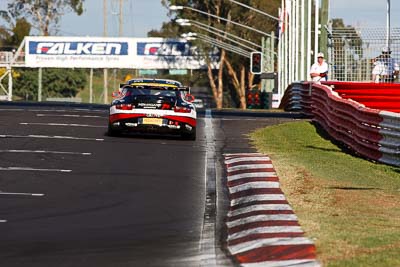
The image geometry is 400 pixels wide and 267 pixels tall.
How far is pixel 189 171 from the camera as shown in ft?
57.5

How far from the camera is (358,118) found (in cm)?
2092

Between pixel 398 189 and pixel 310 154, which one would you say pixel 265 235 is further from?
pixel 310 154

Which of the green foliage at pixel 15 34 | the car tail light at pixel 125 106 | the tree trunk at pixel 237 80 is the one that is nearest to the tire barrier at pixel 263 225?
the car tail light at pixel 125 106

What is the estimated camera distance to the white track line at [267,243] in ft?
32.2

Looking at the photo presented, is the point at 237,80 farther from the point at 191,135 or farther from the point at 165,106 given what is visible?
the point at 191,135

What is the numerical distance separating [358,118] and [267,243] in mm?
11210

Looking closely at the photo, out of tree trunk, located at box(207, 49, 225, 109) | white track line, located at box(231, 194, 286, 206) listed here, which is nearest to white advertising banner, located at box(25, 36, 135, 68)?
tree trunk, located at box(207, 49, 225, 109)

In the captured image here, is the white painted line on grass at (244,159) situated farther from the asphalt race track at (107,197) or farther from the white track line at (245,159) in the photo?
the asphalt race track at (107,197)

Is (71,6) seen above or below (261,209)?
above

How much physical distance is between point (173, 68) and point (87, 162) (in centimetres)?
7708

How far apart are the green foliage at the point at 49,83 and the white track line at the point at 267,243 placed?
103 metres

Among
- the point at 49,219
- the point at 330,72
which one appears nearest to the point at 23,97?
the point at 330,72

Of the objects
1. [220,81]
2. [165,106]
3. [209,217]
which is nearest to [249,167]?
[209,217]

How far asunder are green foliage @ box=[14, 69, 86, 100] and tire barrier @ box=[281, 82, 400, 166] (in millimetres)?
80983
